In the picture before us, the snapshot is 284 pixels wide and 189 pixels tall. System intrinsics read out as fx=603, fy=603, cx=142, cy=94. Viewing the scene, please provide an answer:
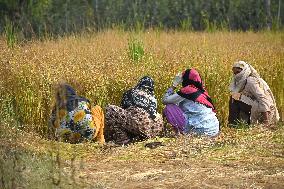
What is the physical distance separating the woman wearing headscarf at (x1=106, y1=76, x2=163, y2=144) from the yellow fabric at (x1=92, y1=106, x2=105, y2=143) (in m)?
0.08

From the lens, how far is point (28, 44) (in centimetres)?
938

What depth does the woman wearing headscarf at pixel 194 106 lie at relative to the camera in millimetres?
6875

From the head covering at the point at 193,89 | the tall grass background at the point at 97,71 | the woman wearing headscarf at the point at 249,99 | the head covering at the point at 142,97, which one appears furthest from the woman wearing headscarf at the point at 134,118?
the woman wearing headscarf at the point at 249,99

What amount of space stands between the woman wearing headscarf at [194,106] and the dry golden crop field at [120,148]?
247mm

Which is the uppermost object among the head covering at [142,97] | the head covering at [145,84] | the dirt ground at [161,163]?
the head covering at [145,84]

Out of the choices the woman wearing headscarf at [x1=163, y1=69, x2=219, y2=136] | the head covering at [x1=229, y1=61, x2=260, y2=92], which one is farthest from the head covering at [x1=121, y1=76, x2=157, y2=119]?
the head covering at [x1=229, y1=61, x2=260, y2=92]

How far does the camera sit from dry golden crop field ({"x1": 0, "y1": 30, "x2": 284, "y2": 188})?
481 cm

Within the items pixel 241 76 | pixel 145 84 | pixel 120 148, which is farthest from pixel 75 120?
pixel 241 76

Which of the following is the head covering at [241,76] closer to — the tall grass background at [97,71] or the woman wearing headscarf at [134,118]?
the tall grass background at [97,71]

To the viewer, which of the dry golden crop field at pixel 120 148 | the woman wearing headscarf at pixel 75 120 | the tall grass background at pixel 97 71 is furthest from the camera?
the tall grass background at pixel 97 71

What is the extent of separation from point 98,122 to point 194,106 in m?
1.13

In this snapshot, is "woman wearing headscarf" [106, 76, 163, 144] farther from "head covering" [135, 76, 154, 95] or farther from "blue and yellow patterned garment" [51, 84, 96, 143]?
"blue and yellow patterned garment" [51, 84, 96, 143]

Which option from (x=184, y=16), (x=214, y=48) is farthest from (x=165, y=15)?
(x=214, y=48)

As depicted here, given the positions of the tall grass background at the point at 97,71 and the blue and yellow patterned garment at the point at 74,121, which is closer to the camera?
the blue and yellow patterned garment at the point at 74,121
